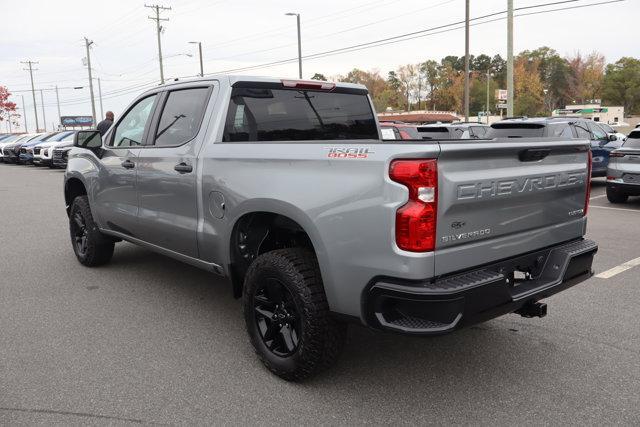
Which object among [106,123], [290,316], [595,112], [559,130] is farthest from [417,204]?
[595,112]

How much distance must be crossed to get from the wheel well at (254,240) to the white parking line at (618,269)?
3.58 meters

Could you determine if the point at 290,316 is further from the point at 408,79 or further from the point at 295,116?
the point at 408,79

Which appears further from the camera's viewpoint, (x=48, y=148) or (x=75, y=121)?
(x=75, y=121)

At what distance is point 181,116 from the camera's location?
4520 millimetres

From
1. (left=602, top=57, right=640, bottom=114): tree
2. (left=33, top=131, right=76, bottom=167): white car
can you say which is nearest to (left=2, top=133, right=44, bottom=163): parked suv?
(left=33, top=131, right=76, bottom=167): white car

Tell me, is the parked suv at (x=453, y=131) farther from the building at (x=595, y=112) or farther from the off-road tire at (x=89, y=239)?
the building at (x=595, y=112)

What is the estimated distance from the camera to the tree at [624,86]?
102188mm

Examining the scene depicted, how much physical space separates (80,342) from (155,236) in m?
1.05

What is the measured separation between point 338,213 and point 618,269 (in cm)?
437

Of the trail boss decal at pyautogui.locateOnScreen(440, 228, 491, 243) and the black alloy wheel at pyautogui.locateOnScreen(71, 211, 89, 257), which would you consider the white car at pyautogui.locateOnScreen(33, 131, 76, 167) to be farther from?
the trail boss decal at pyautogui.locateOnScreen(440, 228, 491, 243)

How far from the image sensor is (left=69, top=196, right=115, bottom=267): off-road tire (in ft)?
19.6

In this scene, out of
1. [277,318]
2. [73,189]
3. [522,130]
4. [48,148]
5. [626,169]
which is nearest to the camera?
[277,318]

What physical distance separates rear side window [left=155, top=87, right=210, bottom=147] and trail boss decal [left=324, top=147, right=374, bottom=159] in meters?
1.53

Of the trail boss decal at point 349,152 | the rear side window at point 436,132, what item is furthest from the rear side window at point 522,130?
the trail boss decal at point 349,152
